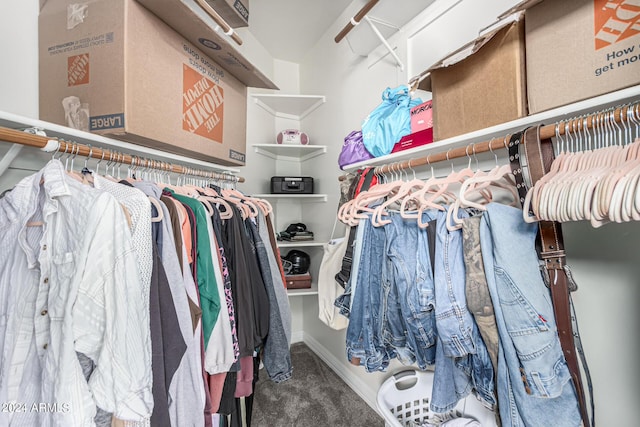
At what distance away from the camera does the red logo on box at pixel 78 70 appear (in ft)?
2.85

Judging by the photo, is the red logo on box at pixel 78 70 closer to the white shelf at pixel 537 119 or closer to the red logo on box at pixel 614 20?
the white shelf at pixel 537 119

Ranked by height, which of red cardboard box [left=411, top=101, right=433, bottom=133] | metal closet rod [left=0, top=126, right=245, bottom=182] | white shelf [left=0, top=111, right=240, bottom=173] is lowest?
metal closet rod [left=0, top=126, right=245, bottom=182]

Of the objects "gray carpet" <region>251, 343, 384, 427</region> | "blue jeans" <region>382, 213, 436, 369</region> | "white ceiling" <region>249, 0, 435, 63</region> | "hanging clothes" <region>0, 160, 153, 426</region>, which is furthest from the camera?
"gray carpet" <region>251, 343, 384, 427</region>

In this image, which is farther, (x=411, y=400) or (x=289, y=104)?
(x=289, y=104)

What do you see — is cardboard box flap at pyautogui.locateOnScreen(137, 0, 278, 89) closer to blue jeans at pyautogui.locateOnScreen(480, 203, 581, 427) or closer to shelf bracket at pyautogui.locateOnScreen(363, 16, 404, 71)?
shelf bracket at pyautogui.locateOnScreen(363, 16, 404, 71)

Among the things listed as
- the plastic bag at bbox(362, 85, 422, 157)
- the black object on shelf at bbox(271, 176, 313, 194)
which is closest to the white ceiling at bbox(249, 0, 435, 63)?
the plastic bag at bbox(362, 85, 422, 157)

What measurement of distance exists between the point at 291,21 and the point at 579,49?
81.1 inches

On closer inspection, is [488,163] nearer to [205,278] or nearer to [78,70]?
[205,278]

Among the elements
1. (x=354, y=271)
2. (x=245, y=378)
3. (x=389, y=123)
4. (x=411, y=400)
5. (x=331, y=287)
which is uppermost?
(x=389, y=123)

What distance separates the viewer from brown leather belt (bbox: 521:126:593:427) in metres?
0.62

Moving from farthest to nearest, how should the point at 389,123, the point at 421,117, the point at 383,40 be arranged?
the point at 383,40 → the point at 389,123 → the point at 421,117

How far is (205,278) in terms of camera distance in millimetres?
864

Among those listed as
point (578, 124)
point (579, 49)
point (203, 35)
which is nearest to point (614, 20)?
point (579, 49)

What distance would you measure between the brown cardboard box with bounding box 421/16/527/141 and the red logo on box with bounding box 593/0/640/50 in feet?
0.55
